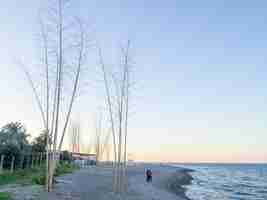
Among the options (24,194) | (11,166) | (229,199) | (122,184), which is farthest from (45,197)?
(229,199)

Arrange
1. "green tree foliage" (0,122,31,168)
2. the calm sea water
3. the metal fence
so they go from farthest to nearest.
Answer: the calm sea water → "green tree foliage" (0,122,31,168) → the metal fence

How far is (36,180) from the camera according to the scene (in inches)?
786

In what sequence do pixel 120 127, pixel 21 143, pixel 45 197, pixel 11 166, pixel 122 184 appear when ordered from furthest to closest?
pixel 21 143 < pixel 11 166 < pixel 122 184 < pixel 120 127 < pixel 45 197

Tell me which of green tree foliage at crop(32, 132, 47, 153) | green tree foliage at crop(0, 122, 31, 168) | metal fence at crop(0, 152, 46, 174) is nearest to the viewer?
metal fence at crop(0, 152, 46, 174)

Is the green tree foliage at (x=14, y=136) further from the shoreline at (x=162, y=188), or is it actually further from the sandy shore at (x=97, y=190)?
the shoreline at (x=162, y=188)

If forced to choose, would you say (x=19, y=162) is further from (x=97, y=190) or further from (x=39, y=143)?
(x=97, y=190)

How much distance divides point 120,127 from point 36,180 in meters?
6.26

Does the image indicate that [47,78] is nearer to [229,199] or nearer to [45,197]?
[45,197]

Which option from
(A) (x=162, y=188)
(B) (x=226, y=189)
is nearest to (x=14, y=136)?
(A) (x=162, y=188)

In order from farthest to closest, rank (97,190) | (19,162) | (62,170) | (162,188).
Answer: (62,170), (162,188), (19,162), (97,190)

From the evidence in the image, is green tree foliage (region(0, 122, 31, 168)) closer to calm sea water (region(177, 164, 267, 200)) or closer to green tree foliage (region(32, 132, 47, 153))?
green tree foliage (region(32, 132, 47, 153))

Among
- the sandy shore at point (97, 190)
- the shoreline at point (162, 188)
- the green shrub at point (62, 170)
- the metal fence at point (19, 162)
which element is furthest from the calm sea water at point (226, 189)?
the metal fence at point (19, 162)

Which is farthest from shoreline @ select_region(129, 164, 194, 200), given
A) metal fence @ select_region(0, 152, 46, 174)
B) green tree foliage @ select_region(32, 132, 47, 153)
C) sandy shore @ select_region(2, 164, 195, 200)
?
green tree foliage @ select_region(32, 132, 47, 153)

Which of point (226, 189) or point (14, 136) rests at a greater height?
point (14, 136)
